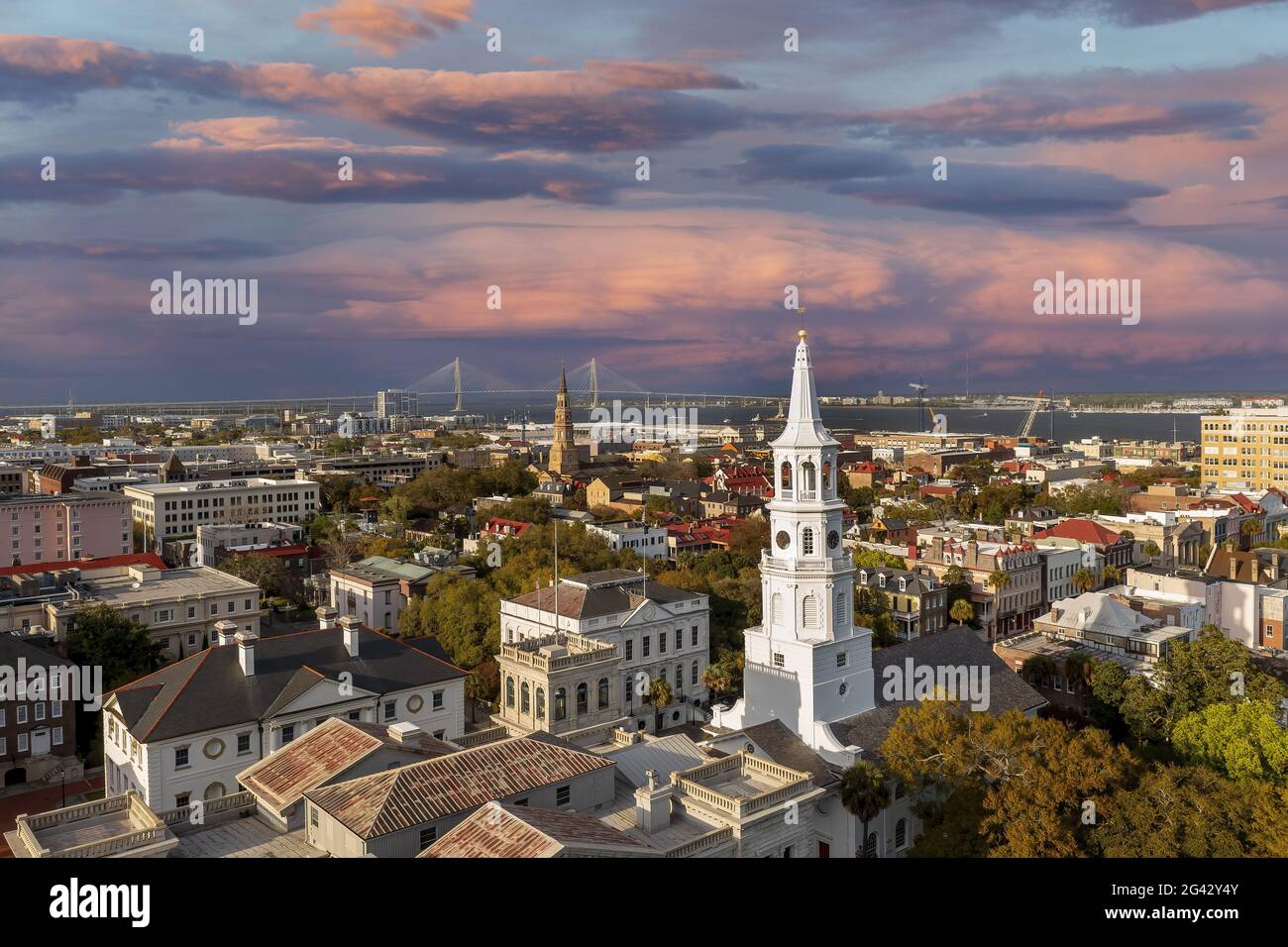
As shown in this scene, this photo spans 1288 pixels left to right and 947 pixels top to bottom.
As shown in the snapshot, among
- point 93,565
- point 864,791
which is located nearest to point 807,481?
point 864,791

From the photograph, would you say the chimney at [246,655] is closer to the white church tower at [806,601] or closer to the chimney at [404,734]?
the chimney at [404,734]

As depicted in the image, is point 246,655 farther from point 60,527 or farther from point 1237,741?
point 60,527

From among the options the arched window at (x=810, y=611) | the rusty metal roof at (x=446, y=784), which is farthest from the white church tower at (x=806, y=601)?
the rusty metal roof at (x=446, y=784)

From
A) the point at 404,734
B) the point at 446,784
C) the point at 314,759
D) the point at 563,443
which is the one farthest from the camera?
the point at 563,443

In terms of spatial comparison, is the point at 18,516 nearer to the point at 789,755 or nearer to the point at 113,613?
the point at 113,613

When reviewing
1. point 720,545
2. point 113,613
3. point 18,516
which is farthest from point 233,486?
point 113,613

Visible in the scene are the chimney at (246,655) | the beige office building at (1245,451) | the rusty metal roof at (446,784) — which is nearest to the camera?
the rusty metal roof at (446,784)
